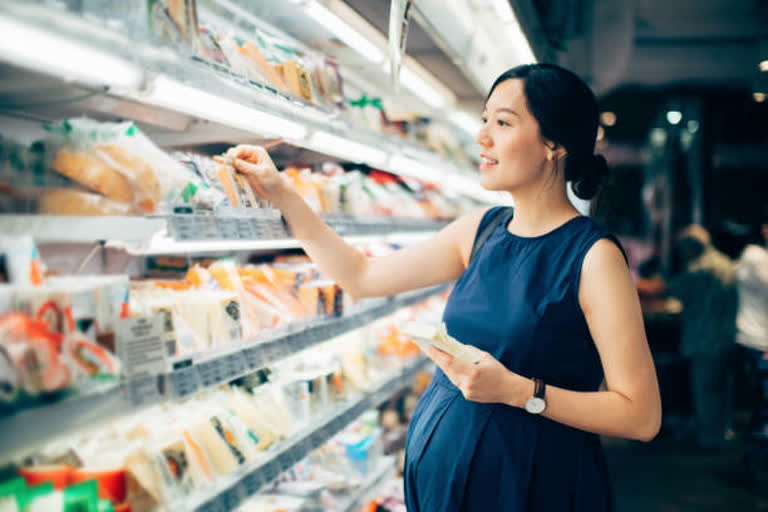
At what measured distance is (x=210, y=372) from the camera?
4.92 ft

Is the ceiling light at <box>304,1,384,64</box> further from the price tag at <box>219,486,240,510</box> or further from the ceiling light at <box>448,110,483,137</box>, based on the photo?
the price tag at <box>219,486,240,510</box>

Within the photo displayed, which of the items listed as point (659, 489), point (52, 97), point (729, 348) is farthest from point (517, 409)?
point (729, 348)

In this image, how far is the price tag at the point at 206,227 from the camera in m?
1.47

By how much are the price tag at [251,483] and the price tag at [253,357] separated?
300 mm

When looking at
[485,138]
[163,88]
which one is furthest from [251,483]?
[485,138]

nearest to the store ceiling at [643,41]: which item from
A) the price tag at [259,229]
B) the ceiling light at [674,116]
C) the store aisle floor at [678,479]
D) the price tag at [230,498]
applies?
the ceiling light at [674,116]

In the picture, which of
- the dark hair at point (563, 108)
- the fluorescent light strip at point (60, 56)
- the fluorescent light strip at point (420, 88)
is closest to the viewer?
the fluorescent light strip at point (60, 56)

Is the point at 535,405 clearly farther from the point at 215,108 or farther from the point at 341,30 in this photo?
the point at 341,30

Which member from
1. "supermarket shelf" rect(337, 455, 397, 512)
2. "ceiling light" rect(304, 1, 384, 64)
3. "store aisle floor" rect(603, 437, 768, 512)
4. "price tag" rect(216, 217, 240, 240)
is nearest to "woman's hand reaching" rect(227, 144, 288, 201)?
"price tag" rect(216, 217, 240, 240)

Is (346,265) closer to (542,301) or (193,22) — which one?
(542,301)

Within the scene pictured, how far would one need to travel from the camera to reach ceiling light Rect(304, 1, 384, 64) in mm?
2068

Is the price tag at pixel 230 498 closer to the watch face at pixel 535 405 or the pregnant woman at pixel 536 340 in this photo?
the pregnant woman at pixel 536 340

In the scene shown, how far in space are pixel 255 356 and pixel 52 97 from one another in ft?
2.75

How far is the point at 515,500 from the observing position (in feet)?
5.33
